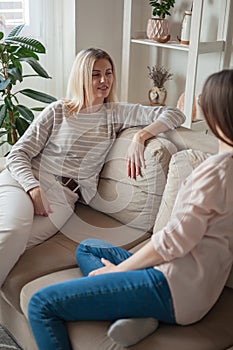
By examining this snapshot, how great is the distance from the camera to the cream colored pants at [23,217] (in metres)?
1.79

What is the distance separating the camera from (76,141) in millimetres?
2154

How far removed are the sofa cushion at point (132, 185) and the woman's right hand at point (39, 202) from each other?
0.24 meters

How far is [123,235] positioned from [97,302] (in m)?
0.60

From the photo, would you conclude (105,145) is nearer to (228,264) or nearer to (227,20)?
(228,264)

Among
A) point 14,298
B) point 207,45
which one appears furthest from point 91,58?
point 14,298

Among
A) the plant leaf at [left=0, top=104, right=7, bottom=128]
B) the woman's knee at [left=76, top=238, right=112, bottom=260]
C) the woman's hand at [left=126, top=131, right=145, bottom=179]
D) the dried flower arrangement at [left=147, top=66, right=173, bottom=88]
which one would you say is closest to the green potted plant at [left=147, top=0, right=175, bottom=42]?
the dried flower arrangement at [left=147, top=66, right=173, bottom=88]

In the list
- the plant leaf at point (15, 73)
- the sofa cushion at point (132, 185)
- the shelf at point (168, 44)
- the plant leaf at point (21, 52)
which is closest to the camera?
the sofa cushion at point (132, 185)

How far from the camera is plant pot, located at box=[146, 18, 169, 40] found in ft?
9.55

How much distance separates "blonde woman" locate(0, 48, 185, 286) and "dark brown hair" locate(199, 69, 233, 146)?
2.23 ft

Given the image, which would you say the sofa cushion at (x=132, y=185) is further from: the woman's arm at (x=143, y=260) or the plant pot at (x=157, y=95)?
the plant pot at (x=157, y=95)

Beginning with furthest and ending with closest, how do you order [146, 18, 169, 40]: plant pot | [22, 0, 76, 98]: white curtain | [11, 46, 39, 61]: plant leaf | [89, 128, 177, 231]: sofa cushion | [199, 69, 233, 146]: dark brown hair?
1. [22, 0, 76, 98]: white curtain
2. [146, 18, 169, 40]: plant pot
3. [11, 46, 39, 61]: plant leaf
4. [89, 128, 177, 231]: sofa cushion
5. [199, 69, 233, 146]: dark brown hair

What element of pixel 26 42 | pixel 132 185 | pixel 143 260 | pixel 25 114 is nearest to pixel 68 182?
pixel 132 185

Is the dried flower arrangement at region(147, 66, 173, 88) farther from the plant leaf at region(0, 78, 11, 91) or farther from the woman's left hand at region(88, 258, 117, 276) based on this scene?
the woman's left hand at region(88, 258, 117, 276)

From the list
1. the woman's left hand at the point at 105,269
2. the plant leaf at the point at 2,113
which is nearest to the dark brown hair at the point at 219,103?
the woman's left hand at the point at 105,269
